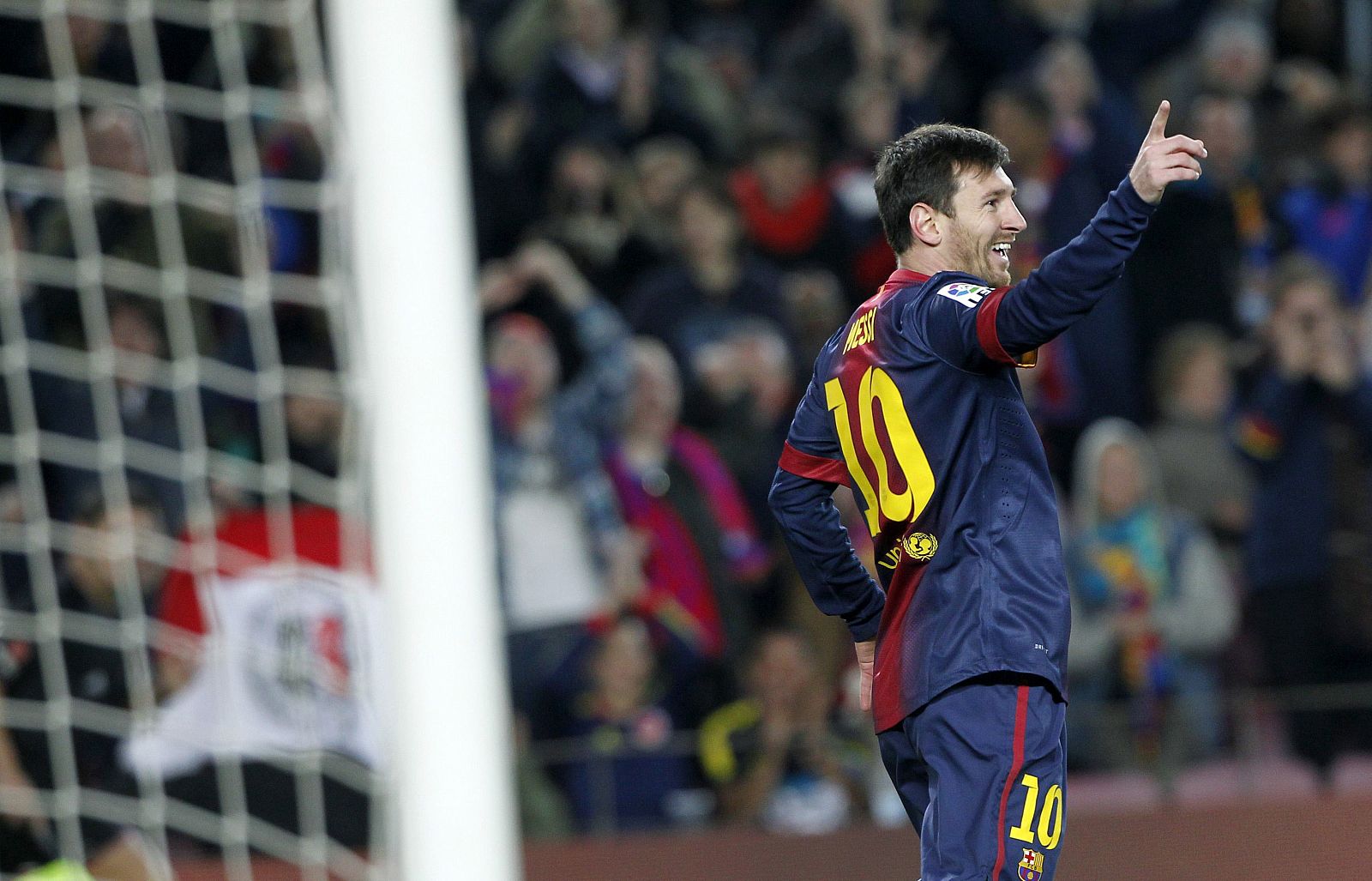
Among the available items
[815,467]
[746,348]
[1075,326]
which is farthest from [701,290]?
[815,467]

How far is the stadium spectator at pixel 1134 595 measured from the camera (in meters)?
6.40

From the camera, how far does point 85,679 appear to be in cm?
581

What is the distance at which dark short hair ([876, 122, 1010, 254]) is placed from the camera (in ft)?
11.0

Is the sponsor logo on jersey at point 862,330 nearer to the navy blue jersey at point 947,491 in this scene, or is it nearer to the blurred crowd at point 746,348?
the navy blue jersey at point 947,491

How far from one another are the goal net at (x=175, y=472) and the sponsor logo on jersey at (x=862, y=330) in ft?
5.53

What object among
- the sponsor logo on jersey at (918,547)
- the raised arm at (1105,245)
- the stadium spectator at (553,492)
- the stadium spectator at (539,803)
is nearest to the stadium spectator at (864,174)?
the stadium spectator at (553,492)

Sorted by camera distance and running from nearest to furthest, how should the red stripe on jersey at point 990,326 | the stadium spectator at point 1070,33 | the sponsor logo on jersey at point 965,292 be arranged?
the red stripe on jersey at point 990,326, the sponsor logo on jersey at point 965,292, the stadium spectator at point 1070,33

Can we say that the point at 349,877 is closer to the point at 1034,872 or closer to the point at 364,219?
the point at 1034,872

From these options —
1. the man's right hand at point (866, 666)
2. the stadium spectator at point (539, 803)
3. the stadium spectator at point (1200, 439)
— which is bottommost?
the stadium spectator at point (539, 803)

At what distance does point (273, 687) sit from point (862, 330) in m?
3.26

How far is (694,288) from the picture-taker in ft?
23.8

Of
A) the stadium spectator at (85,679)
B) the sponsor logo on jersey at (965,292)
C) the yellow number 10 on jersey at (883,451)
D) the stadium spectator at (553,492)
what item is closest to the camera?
the sponsor logo on jersey at (965,292)

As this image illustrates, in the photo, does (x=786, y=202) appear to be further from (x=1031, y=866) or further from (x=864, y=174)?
(x=1031, y=866)

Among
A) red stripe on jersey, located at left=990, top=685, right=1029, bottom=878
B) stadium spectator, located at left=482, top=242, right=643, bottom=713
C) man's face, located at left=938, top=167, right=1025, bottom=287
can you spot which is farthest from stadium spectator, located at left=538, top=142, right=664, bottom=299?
red stripe on jersey, located at left=990, top=685, right=1029, bottom=878
